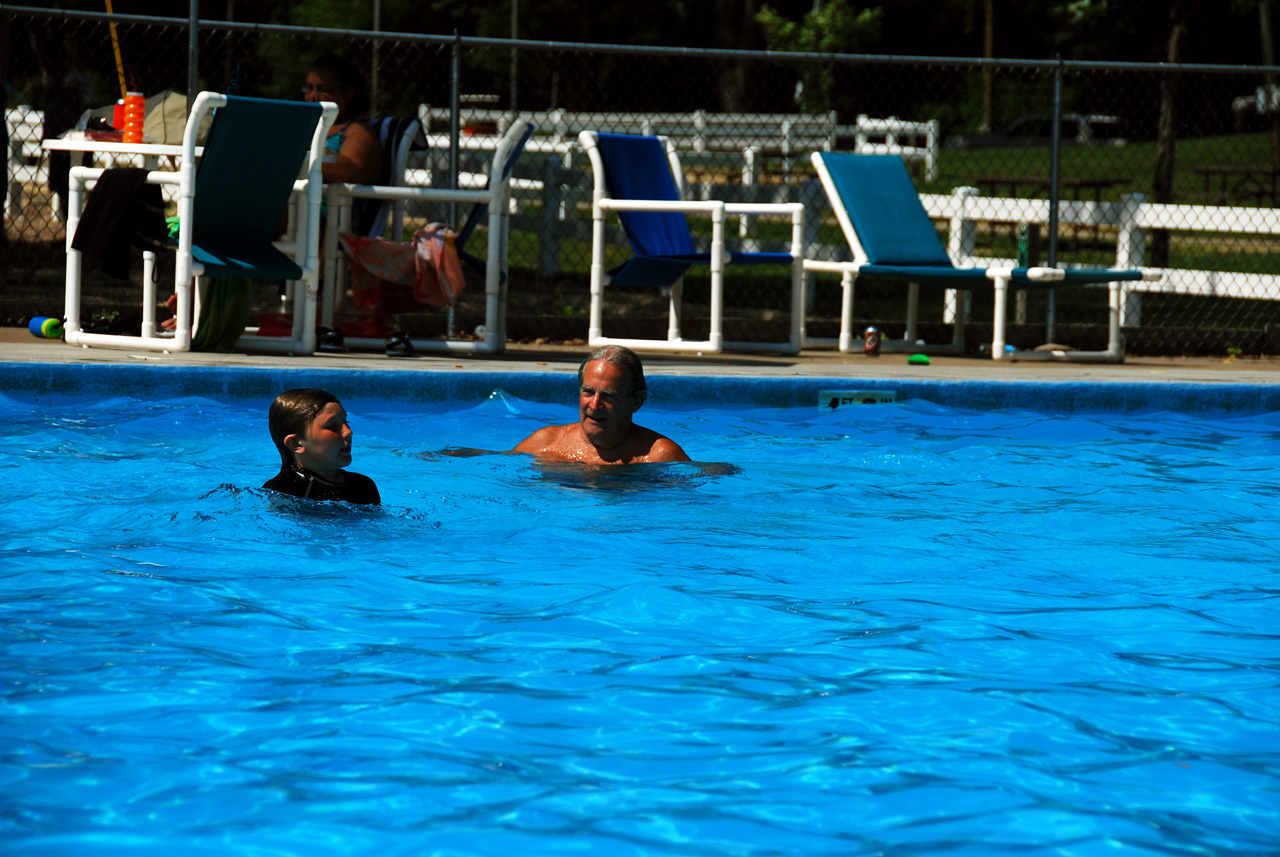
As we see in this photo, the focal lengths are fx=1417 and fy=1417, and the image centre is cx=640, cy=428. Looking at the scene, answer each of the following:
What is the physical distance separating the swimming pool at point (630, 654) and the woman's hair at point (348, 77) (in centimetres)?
290

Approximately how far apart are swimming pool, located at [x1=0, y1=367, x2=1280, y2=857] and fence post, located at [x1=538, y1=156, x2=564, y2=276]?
4.95 meters

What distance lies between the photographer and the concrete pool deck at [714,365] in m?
7.23

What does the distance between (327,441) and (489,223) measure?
3.75 metres

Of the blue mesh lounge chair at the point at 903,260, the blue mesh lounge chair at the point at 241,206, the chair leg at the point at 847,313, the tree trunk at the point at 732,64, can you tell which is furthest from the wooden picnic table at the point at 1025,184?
the blue mesh lounge chair at the point at 241,206

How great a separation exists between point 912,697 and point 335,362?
488 centimetres

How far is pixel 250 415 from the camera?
22.7 ft

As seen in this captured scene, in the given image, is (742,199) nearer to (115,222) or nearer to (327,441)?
(115,222)

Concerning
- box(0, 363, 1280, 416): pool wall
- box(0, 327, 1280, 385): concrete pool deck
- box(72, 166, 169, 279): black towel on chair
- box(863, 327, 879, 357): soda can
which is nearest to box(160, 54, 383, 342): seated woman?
box(72, 166, 169, 279): black towel on chair

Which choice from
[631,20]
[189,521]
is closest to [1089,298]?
[189,521]

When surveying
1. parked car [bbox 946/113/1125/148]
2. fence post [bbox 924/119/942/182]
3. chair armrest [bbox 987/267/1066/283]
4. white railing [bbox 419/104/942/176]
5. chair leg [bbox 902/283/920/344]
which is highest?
parked car [bbox 946/113/1125/148]

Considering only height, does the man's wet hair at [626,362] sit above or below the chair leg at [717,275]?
below

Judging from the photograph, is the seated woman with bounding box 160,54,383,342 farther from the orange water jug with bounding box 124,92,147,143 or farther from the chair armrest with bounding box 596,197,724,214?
the chair armrest with bounding box 596,197,724,214

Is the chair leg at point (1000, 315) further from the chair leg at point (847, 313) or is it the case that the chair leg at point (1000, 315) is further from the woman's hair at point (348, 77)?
the woman's hair at point (348, 77)

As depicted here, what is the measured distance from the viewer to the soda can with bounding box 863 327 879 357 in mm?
9156
